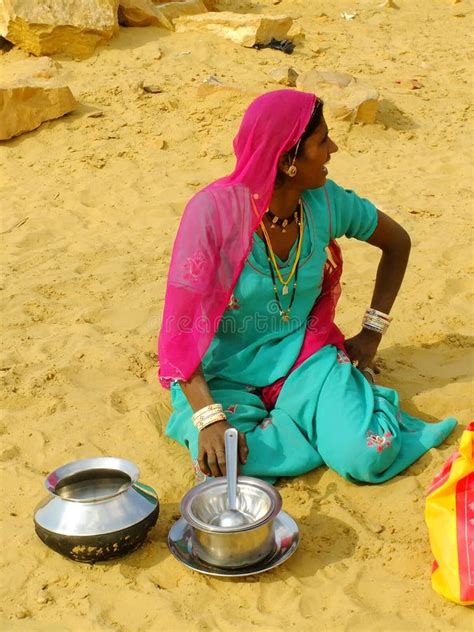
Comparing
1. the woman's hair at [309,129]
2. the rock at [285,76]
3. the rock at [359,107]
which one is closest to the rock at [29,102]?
the rock at [285,76]

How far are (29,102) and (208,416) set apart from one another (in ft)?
16.2

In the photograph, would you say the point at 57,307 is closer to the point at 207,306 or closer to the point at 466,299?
the point at 207,306

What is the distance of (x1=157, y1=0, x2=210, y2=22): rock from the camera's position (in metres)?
9.48

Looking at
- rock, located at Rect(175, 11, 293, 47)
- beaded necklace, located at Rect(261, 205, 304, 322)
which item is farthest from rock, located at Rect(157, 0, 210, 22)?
beaded necklace, located at Rect(261, 205, 304, 322)

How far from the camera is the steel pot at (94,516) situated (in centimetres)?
302

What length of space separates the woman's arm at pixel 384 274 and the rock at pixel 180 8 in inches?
241

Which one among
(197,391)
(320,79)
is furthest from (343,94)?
(197,391)

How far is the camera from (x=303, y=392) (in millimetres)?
3662

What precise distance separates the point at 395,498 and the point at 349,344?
2.88ft

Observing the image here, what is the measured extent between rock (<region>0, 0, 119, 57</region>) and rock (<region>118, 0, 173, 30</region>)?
0.48 metres

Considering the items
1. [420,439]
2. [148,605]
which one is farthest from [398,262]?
[148,605]

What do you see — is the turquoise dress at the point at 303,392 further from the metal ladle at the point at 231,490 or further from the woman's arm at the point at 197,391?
the metal ladle at the point at 231,490

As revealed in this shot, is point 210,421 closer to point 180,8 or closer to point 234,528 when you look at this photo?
point 234,528

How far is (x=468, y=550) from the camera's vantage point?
282 centimetres
